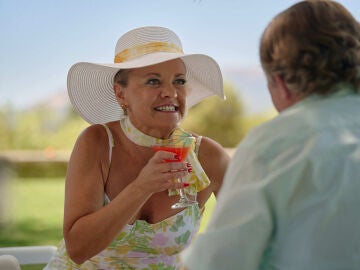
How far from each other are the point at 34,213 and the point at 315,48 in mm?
12424

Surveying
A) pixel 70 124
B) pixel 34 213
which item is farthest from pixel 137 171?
pixel 70 124

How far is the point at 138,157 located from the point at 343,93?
4.18 feet

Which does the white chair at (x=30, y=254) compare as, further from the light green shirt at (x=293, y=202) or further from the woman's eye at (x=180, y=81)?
the light green shirt at (x=293, y=202)

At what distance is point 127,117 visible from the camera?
94.1 inches

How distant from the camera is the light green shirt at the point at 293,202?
1088 millimetres

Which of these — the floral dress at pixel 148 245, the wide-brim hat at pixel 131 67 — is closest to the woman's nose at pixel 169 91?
the wide-brim hat at pixel 131 67

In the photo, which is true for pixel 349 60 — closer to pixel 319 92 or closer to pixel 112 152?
pixel 319 92

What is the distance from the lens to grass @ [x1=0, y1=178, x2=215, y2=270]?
1141 centimetres

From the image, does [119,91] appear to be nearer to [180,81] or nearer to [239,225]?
[180,81]

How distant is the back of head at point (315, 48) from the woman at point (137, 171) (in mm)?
850

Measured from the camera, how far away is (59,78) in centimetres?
1644

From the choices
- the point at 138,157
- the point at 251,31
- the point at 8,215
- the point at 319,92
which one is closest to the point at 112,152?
the point at 138,157

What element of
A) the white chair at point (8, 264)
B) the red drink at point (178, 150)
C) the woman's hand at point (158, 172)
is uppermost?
the red drink at point (178, 150)

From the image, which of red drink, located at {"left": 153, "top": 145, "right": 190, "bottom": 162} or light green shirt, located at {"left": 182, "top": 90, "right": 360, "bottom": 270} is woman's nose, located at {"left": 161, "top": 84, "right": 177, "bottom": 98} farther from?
light green shirt, located at {"left": 182, "top": 90, "right": 360, "bottom": 270}
